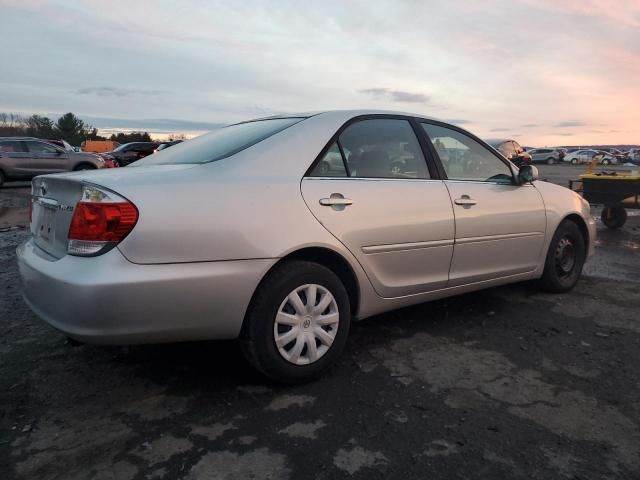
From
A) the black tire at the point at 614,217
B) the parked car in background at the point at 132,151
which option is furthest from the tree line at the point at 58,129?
the black tire at the point at 614,217

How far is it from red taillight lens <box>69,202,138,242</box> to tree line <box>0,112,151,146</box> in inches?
2895

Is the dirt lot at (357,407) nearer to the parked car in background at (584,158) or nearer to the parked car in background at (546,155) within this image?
the parked car in background at (546,155)

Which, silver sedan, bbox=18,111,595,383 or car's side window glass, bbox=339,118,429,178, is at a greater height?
car's side window glass, bbox=339,118,429,178

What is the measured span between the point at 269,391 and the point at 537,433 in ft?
4.47

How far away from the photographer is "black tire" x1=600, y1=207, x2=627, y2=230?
9.09 meters

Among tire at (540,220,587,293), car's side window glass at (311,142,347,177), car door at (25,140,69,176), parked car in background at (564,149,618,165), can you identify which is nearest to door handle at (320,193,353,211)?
car's side window glass at (311,142,347,177)

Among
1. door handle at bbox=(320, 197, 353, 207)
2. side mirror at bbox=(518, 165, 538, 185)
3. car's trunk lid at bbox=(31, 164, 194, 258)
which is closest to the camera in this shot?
car's trunk lid at bbox=(31, 164, 194, 258)

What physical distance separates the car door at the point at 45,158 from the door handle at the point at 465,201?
16565 millimetres

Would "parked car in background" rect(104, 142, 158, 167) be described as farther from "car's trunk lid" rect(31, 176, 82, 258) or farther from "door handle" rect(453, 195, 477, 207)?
"door handle" rect(453, 195, 477, 207)

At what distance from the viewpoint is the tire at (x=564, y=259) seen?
4.69 m

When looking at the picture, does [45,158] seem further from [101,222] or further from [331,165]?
[101,222]

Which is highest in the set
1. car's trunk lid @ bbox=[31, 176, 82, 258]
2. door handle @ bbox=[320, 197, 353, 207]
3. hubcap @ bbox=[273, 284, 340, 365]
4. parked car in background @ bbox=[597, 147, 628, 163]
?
parked car in background @ bbox=[597, 147, 628, 163]

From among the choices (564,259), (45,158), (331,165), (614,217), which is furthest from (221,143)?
(45,158)

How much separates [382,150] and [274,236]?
1156mm
